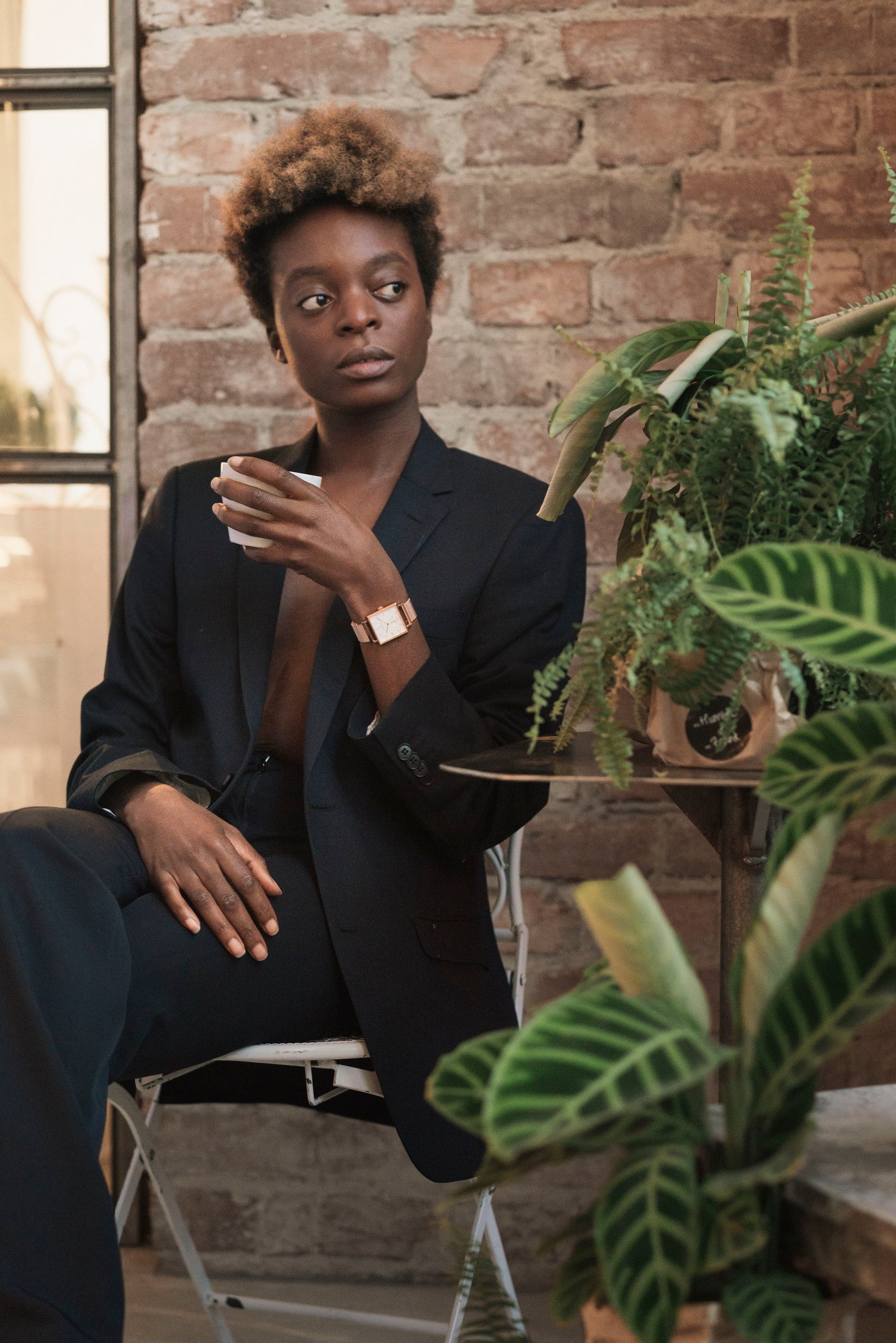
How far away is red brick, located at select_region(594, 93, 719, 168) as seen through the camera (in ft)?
6.45

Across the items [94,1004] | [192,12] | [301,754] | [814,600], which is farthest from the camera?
[192,12]

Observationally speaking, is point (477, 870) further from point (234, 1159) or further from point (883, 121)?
point (883, 121)

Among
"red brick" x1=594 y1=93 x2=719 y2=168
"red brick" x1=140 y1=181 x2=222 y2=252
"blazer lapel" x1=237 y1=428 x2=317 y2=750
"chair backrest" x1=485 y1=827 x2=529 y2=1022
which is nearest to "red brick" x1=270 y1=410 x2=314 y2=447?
"red brick" x1=140 y1=181 x2=222 y2=252

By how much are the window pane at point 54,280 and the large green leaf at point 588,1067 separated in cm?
177

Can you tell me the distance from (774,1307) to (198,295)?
178 centimetres

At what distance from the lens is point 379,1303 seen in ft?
6.36

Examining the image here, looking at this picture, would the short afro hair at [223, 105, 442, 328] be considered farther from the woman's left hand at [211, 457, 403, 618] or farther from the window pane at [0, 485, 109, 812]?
the window pane at [0, 485, 109, 812]

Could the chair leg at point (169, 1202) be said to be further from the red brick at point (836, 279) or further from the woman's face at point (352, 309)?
the red brick at point (836, 279)

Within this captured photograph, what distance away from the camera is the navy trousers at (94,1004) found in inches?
41.9

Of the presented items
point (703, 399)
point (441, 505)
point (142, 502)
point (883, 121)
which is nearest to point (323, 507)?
point (441, 505)

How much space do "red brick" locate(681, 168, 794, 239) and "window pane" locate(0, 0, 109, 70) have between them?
1024 millimetres

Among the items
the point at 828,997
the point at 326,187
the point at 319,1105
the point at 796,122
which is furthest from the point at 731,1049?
the point at 796,122

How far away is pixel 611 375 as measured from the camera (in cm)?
111

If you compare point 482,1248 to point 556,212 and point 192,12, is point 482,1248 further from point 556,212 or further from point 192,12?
point 192,12
